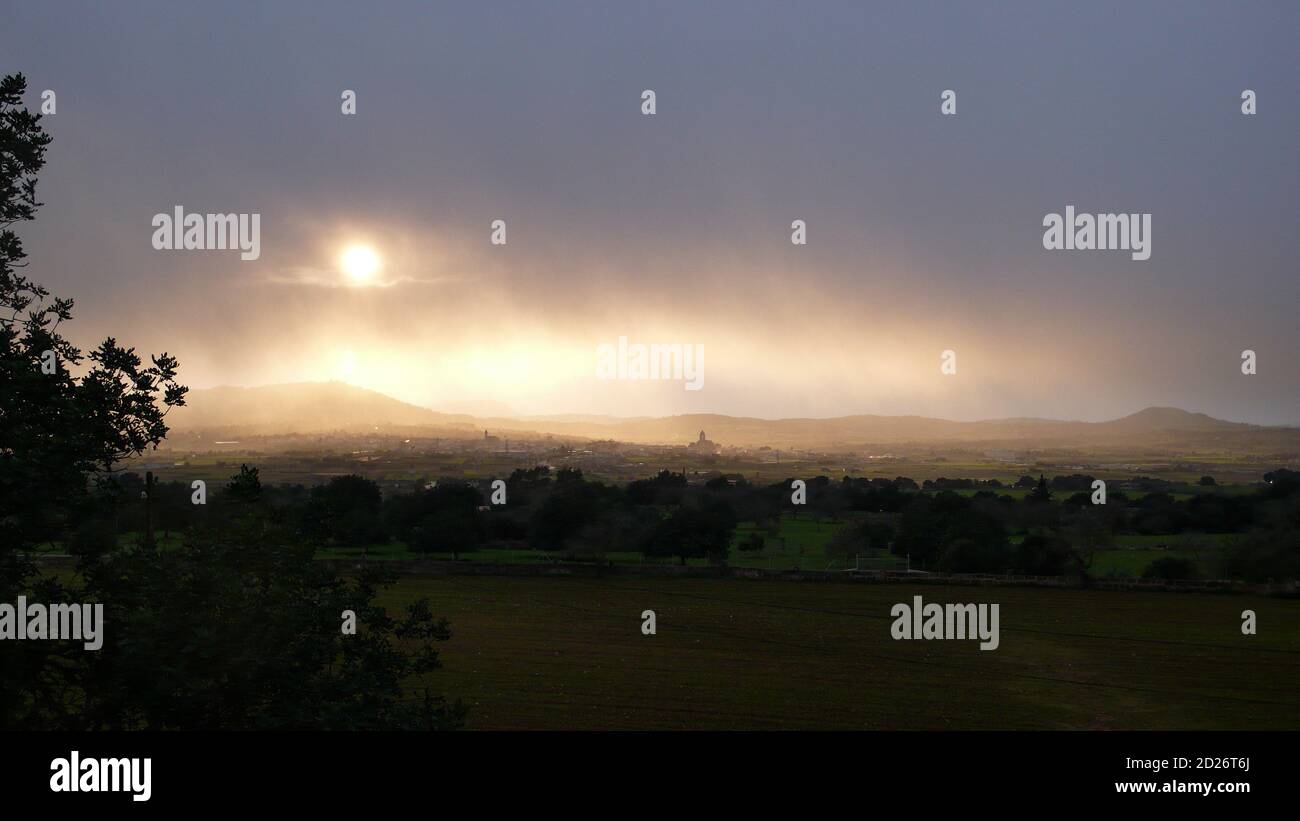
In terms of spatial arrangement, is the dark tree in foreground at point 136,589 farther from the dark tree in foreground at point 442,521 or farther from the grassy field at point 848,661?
the dark tree in foreground at point 442,521

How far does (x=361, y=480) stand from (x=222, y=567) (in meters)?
69.8

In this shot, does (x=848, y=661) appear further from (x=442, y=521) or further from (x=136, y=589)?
(x=442, y=521)

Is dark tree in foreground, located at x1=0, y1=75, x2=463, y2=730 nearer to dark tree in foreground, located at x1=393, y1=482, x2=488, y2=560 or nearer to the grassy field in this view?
the grassy field

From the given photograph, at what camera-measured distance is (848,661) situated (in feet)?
106

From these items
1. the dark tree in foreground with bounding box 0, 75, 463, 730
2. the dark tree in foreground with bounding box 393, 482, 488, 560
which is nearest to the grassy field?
the dark tree in foreground with bounding box 0, 75, 463, 730

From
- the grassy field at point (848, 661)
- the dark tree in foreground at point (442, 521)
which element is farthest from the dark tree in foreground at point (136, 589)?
the dark tree in foreground at point (442, 521)

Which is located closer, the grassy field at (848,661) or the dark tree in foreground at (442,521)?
the grassy field at (848,661)

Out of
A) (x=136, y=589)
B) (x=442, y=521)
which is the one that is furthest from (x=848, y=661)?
(x=442, y=521)

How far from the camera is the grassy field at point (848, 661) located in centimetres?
2477

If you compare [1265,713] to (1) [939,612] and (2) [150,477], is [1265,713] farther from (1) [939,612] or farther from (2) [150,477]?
(2) [150,477]

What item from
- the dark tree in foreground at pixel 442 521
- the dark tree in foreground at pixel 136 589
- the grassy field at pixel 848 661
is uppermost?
the dark tree in foreground at pixel 136 589

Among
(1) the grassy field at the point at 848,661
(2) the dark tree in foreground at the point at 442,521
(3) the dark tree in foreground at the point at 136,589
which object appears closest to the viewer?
(3) the dark tree in foreground at the point at 136,589

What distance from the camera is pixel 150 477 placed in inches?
1102

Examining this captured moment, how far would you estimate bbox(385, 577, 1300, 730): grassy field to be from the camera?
2477 cm
